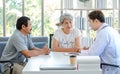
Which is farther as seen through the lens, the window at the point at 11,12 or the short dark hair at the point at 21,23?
the window at the point at 11,12

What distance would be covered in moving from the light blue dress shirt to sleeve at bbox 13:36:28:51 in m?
0.89

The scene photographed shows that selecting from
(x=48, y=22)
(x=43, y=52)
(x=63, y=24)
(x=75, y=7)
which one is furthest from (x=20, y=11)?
(x=43, y=52)

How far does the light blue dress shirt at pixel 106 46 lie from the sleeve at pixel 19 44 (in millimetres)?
893

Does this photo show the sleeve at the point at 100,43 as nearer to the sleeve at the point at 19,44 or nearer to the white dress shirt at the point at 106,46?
the white dress shirt at the point at 106,46

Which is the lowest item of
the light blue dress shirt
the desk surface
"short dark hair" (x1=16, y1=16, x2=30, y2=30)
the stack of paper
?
the desk surface

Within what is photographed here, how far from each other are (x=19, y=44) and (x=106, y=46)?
116 cm

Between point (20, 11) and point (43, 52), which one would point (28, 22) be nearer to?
point (43, 52)

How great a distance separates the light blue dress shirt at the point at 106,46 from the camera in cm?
303

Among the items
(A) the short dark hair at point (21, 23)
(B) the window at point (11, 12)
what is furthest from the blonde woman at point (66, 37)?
(B) the window at point (11, 12)

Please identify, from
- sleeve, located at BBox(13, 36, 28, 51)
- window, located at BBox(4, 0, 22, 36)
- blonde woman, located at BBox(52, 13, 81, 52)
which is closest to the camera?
sleeve, located at BBox(13, 36, 28, 51)

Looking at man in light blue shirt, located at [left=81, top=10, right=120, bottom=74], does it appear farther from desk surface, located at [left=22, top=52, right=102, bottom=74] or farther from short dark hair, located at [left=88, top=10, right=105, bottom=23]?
desk surface, located at [left=22, top=52, right=102, bottom=74]

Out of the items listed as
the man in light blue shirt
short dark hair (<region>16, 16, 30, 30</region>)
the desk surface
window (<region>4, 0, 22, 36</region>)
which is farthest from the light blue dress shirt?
window (<region>4, 0, 22, 36</region>)

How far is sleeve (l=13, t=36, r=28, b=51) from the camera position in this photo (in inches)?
141

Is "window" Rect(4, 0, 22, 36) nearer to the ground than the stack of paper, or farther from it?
farther from it
